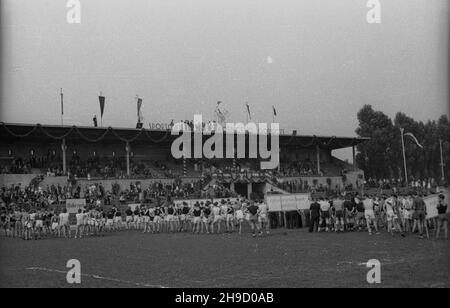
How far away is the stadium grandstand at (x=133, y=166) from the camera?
46.8 meters

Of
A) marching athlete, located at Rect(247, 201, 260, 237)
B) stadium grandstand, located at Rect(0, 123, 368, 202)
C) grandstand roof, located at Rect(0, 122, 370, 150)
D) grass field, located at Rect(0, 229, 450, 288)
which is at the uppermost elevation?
grandstand roof, located at Rect(0, 122, 370, 150)

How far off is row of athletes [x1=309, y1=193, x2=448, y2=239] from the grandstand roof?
1120 inches

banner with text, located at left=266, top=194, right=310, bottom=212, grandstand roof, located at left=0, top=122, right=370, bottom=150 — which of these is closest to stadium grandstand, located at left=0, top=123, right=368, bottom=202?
grandstand roof, located at left=0, top=122, right=370, bottom=150

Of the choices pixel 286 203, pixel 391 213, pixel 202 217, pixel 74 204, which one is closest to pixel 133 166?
pixel 74 204

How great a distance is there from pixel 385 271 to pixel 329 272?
130 cm

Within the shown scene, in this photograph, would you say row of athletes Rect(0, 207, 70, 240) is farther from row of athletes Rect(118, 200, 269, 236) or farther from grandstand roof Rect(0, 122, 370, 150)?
grandstand roof Rect(0, 122, 370, 150)

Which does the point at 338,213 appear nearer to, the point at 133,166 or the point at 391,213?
the point at 391,213

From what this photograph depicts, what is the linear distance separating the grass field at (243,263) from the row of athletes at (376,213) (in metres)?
0.90

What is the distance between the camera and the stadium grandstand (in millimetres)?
46781

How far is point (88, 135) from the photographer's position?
51.2 metres

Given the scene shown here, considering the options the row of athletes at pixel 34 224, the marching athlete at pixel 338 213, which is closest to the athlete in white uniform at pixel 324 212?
the marching athlete at pixel 338 213
